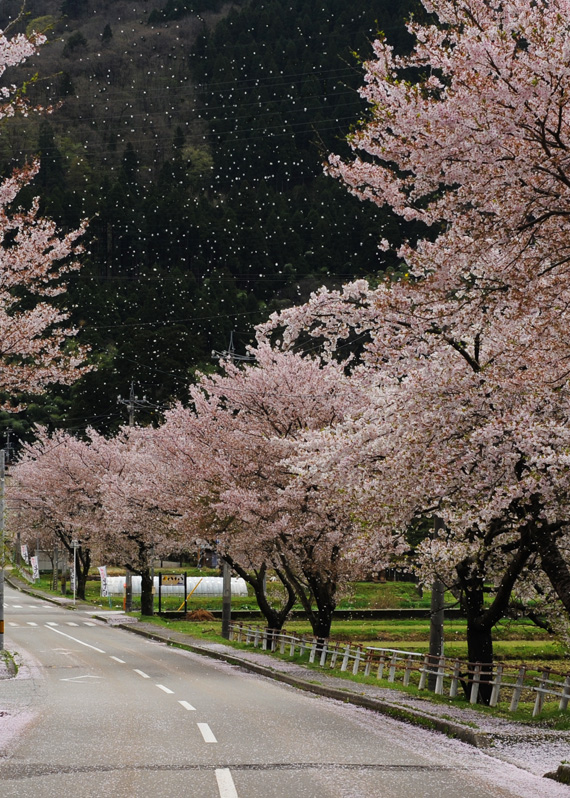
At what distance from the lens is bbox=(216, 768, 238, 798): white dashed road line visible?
28.9 ft

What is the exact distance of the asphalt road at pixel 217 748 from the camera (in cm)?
926

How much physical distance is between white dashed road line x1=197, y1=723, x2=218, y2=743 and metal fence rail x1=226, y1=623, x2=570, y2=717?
5.29m

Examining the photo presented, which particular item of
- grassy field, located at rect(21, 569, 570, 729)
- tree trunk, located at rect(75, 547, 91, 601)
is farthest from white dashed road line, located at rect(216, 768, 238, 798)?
tree trunk, located at rect(75, 547, 91, 601)

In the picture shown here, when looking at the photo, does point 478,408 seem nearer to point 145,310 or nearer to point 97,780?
point 97,780

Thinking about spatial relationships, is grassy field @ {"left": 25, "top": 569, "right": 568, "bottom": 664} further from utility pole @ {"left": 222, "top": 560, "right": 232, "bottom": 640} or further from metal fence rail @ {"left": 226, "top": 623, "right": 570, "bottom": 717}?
utility pole @ {"left": 222, "top": 560, "right": 232, "bottom": 640}

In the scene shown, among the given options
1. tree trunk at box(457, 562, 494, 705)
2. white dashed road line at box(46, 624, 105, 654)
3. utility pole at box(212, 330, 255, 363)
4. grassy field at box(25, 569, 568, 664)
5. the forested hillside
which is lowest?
grassy field at box(25, 569, 568, 664)

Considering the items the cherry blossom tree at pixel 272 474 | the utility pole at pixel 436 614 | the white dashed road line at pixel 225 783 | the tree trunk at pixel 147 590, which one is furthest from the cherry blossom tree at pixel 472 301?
the tree trunk at pixel 147 590

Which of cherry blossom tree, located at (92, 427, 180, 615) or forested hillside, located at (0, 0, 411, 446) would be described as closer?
cherry blossom tree, located at (92, 427, 180, 615)

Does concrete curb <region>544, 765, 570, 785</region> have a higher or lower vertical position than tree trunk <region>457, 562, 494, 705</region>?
lower

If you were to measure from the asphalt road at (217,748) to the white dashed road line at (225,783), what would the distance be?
0.02m

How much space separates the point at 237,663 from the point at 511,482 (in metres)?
15.8

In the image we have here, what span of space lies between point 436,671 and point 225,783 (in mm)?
12348

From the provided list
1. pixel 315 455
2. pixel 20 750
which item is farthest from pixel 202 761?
pixel 315 455

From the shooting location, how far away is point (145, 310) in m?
105
